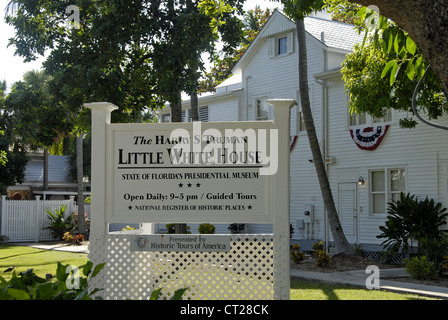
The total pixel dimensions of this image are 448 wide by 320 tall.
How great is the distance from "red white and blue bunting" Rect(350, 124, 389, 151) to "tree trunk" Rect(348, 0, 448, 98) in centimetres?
1456

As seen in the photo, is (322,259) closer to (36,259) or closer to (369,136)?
(369,136)

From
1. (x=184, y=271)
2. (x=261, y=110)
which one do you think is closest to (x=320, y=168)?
(x=261, y=110)

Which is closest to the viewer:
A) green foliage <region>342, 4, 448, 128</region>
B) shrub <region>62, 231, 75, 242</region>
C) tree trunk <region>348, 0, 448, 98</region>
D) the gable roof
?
tree trunk <region>348, 0, 448, 98</region>

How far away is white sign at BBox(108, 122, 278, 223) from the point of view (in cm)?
665

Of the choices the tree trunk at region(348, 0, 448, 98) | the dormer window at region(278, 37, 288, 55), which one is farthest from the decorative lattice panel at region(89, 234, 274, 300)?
the dormer window at region(278, 37, 288, 55)

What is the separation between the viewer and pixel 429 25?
14.8ft

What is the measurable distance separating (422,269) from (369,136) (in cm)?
781

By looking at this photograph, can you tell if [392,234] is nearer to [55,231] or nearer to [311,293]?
[311,293]

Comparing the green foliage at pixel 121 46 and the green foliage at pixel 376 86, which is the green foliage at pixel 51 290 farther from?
the green foliage at pixel 121 46

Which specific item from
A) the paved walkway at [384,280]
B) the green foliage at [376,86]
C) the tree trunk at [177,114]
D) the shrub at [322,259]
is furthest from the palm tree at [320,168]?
Result: the tree trunk at [177,114]

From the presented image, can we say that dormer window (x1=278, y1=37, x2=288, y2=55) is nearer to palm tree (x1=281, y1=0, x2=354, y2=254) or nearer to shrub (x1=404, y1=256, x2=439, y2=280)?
palm tree (x1=281, y1=0, x2=354, y2=254)

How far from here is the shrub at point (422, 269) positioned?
1209 centimetres

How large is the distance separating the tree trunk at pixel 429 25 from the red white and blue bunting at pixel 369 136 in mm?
14557
